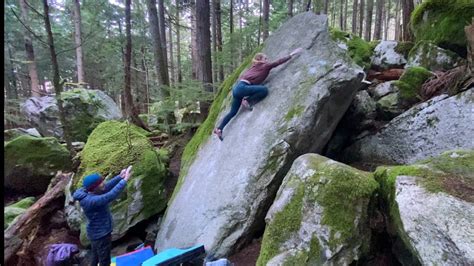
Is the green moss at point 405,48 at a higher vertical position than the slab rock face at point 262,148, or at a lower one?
higher

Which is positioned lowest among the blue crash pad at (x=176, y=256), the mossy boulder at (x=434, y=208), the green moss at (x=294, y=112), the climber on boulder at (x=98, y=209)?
the blue crash pad at (x=176, y=256)

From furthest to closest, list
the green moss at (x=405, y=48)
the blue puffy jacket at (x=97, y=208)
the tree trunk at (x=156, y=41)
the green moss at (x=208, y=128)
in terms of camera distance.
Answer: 1. the tree trunk at (x=156, y=41)
2. the green moss at (x=405, y=48)
3. the green moss at (x=208, y=128)
4. the blue puffy jacket at (x=97, y=208)

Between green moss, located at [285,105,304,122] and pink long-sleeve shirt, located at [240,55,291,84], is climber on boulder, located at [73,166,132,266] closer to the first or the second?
green moss, located at [285,105,304,122]

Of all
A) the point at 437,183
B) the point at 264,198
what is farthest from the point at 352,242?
the point at 264,198

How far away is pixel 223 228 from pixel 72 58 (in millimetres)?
24396

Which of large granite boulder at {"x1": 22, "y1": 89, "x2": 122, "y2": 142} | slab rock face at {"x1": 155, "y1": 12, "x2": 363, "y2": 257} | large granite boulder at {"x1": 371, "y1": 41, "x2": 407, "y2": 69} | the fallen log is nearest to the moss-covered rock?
large granite boulder at {"x1": 371, "y1": 41, "x2": 407, "y2": 69}

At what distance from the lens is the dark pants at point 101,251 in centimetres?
579

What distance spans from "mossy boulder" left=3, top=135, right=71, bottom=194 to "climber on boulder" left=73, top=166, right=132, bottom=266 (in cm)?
414

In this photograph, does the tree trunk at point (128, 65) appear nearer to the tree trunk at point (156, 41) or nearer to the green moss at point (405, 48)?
the tree trunk at point (156, 41)

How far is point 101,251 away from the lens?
19.1 feet

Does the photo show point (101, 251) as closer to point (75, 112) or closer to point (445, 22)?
point (445, 22)

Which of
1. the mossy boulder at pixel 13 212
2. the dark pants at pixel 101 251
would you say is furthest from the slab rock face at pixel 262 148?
the mossy boulder at pixel 13 212

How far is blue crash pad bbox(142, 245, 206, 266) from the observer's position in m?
5.09

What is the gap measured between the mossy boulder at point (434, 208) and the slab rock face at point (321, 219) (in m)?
0.37
